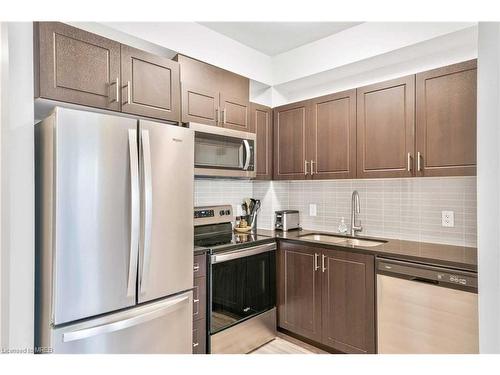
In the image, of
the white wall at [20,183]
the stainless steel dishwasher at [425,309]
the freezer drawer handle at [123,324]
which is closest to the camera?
the white wall at [20,183]

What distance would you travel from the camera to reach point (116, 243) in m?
1.53

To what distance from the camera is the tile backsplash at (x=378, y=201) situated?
7.41ft

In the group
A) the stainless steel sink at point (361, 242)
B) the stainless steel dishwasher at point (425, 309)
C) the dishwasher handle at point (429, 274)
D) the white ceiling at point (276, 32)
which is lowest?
the stainless steel dishwasher at point (425, 309)

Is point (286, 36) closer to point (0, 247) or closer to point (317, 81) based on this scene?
point (317, 81)

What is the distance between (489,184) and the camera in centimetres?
100

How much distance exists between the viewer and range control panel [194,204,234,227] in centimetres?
257

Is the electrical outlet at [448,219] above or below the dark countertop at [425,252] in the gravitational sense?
above

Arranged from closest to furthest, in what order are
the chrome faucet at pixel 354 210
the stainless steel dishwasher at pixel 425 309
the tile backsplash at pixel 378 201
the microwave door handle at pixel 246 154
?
the stainless steel dishwasher at pixel 425 309 → the tile backsplash at pixel 378 201 → the microwave door handle at pixel 246 154 → the chrome faucet at pixel 354 210

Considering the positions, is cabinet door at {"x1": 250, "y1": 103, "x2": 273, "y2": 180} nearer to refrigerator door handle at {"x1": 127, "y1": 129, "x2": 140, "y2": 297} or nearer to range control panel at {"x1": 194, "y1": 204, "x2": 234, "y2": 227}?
range control panel at {"x1": 194, "y1": 204, "x2": 234, "y2": 227}

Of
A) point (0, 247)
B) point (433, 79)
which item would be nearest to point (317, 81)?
point (433, 79)

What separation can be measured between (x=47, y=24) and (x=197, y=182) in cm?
156

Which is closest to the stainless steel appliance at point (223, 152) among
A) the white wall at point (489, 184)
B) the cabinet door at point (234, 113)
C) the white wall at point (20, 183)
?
the cabinet door at point (234, 113)

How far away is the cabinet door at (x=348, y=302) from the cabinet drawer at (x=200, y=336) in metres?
0.91

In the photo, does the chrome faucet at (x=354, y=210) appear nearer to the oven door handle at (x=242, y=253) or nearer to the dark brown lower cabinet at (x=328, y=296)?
the dark brown lower cabinet at (x=328, y=296)
